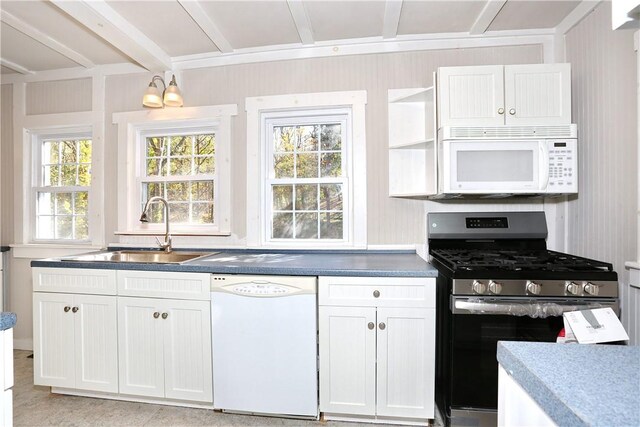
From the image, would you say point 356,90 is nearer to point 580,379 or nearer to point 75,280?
point 580,379

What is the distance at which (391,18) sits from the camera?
6.62ft

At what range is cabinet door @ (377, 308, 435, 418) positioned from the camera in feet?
5.41

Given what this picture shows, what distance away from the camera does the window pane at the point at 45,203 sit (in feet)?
9.04

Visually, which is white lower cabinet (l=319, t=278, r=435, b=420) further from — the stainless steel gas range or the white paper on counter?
the white paper on counter

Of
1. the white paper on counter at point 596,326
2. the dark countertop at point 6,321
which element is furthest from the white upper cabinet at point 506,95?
the dark countertop at point 6,321

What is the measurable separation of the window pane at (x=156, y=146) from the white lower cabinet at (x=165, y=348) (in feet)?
4.27

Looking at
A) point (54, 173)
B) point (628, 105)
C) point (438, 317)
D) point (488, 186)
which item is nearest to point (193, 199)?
point (54, 173)

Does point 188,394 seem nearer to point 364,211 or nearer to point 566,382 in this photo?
point 364,211

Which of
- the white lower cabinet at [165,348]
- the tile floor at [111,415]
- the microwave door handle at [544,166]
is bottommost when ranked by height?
the tile floor at [111,415]

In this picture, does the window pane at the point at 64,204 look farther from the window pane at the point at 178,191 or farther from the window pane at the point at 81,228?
the window pane at the point at 178,191

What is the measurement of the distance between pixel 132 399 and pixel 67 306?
0.74 meters

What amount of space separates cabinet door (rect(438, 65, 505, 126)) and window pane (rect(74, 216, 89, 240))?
3087 mm

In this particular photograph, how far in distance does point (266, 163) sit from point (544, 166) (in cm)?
192

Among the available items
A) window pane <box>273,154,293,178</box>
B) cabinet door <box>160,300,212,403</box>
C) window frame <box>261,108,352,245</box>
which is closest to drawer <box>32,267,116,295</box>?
cabinet door <box>160,300,212,403</box>
